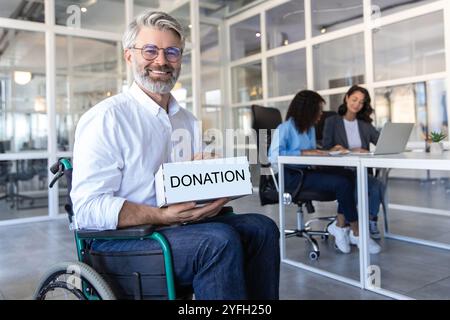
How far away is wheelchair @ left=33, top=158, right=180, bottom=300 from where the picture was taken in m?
1.09

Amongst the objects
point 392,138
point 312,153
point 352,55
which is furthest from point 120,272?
point 352,55

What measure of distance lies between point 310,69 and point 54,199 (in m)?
3.88

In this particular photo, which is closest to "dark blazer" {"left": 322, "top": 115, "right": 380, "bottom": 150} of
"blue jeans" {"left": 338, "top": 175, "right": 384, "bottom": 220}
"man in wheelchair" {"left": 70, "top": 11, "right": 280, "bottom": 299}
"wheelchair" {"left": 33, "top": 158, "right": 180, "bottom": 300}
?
"blue jeans" {"left": 338, "top": 175, "right": 384, "bottom": 220}

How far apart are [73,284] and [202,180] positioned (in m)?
0.50

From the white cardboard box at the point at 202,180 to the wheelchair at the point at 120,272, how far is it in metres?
0.12

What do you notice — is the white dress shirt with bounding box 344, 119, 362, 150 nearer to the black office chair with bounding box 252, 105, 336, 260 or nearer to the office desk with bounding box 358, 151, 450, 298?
the black office chair with bounding box 252, 105, 336, 260

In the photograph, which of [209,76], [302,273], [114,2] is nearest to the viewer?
[302,273]

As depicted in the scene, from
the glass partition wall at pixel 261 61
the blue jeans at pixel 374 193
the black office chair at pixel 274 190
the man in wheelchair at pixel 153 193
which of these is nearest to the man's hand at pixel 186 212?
the man in wheelchair at pixel 153 193

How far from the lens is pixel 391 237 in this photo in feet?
10.7

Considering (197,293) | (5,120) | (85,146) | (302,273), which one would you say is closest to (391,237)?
(302,273)

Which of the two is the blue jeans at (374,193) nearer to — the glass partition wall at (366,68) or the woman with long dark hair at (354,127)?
the woman with long dark hair at (354,127)

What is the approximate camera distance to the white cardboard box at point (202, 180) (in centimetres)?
111

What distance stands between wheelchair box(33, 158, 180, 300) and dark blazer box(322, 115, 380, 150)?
7.87 ft
